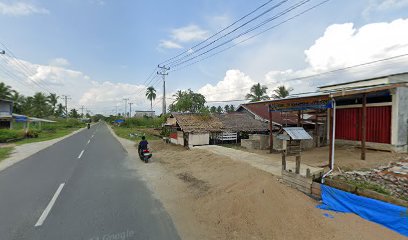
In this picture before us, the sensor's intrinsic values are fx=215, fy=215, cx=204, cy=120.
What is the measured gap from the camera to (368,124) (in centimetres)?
1250

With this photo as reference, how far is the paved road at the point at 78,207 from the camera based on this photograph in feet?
15.9

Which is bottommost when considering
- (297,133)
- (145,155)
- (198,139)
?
(145,155)

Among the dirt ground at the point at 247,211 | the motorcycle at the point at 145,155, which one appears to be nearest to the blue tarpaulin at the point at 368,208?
the dirt ground at the point at 247,211

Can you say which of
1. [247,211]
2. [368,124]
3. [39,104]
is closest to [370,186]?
[247,211]

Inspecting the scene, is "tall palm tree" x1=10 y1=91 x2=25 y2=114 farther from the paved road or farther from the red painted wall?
the red painted wall

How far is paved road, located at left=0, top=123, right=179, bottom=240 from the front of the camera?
15.9 feet

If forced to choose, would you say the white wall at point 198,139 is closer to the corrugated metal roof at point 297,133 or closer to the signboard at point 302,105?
the signboard at point 302,105

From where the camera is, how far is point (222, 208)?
20.4 ft

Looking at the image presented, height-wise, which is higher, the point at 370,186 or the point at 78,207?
the point at 370,186

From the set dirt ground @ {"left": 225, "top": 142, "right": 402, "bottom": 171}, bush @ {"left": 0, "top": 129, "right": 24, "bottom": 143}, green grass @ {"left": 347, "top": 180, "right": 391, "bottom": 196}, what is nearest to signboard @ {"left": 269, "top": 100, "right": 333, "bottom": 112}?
dirt ground @ {"left": 225, "top": 142, "right": 402, "bottom": 171}

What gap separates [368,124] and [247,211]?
10.9 meters

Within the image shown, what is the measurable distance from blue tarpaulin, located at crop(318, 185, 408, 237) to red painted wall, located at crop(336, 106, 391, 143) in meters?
8.00

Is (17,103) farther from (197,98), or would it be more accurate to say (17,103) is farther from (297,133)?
(297,133)

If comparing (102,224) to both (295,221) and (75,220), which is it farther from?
(295,221)
